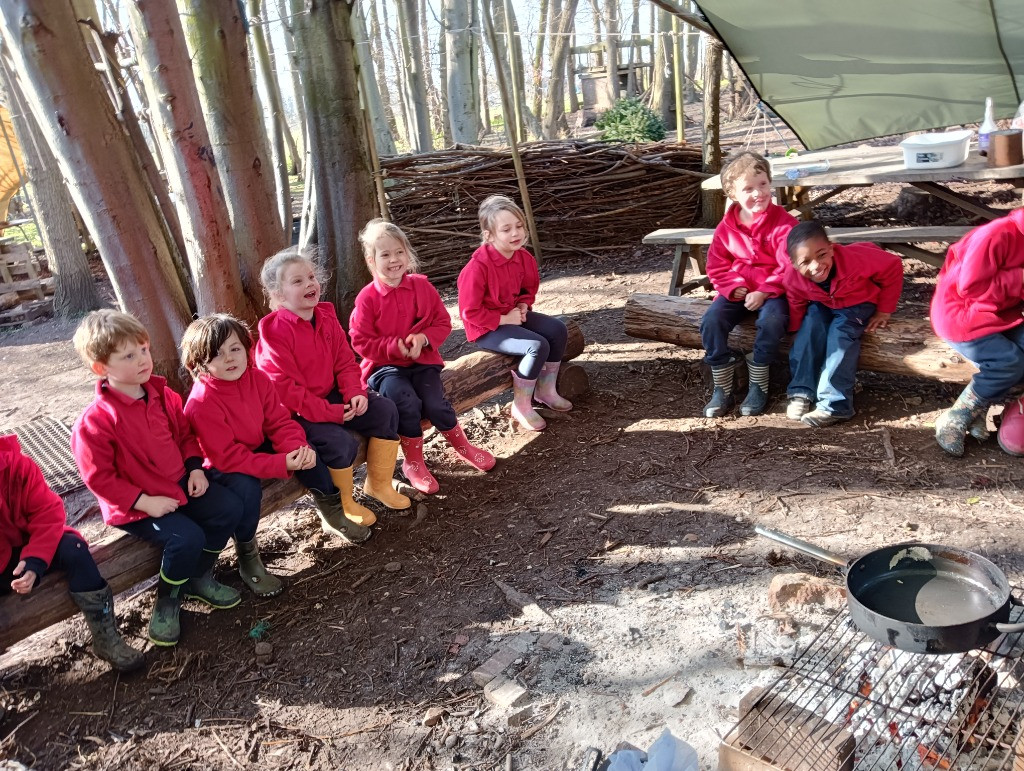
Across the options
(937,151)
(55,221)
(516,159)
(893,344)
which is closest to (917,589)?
(893,344)

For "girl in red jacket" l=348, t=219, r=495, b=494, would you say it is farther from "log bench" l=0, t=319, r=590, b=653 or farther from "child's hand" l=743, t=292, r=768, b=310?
"child's hand" l=743, t=292, r=768, b=310

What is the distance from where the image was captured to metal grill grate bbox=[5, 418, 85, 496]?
4.53 metres

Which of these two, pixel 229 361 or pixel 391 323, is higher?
pixel 229 361

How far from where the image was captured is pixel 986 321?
354cm

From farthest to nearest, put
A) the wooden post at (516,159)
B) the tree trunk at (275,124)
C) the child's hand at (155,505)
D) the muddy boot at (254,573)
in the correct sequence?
the wooden post at (516,159), the tree trunk at (275,124), the muddy boot at (254,573), the child's hand at (155,505)

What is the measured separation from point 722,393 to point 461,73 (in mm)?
10657

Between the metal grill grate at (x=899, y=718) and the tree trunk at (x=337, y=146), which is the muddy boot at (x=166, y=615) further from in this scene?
the tree trunk at (x=337, y=146)

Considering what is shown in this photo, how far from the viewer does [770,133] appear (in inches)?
544

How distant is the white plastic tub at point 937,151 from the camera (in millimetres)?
4835

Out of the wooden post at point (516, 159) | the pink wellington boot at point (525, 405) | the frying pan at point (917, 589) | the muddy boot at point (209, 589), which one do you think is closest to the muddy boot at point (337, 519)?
the muddy boot at point (209, 589)

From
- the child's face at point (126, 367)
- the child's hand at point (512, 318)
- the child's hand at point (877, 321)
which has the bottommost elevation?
the child's hand at point (877, 321)

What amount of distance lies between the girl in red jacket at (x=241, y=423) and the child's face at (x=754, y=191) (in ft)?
8.49

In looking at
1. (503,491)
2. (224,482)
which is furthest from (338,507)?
(503,491)

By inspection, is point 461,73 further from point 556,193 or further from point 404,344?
point 404,344
